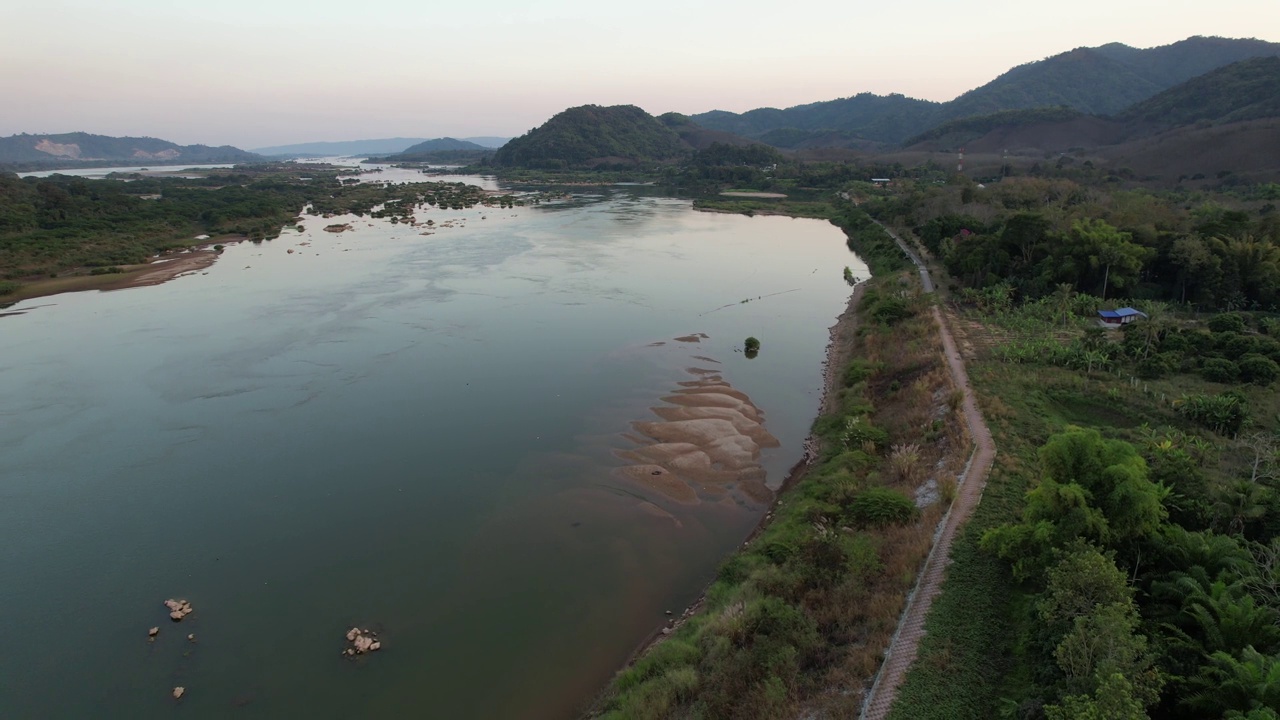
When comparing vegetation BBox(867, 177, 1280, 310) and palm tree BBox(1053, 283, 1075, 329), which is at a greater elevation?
vegetation BBox(867, 177, 1280, 310)

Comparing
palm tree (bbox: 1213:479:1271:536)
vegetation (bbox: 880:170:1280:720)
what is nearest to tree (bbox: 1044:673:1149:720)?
vegetation (bbox: 880:170:1280:720)

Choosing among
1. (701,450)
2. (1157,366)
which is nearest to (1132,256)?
(1157,366)

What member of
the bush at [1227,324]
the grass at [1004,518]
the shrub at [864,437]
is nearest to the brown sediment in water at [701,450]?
the shrub at [864,437]

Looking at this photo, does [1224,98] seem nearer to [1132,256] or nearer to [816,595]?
[1132,256]

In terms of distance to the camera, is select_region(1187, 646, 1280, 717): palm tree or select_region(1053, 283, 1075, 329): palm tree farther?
select_region(1053, 283, 1075, 329): palm tree

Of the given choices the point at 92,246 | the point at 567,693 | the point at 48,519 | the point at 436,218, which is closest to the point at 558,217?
the point at 436,218

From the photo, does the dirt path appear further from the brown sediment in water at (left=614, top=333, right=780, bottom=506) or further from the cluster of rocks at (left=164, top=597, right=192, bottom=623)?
the cluster of rocks at (left=164, top=597, right=192, bottom=623)

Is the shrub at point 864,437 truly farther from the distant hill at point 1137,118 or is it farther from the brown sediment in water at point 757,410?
the distant hill at point 1137,118
